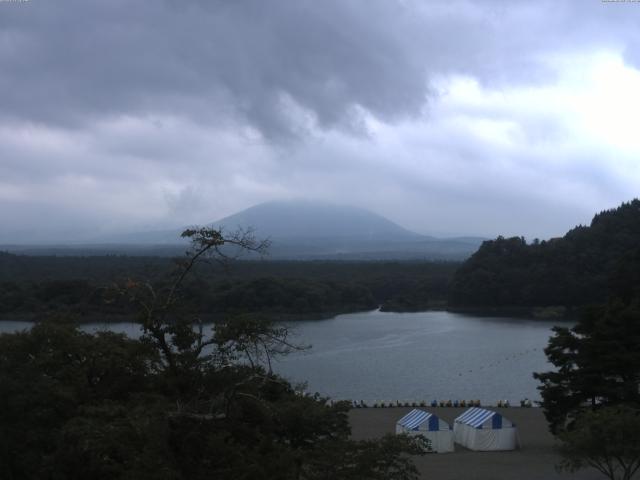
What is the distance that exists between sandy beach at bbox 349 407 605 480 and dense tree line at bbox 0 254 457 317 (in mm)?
9690

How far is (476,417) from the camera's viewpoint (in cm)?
1195

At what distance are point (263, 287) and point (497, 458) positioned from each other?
2545 cm

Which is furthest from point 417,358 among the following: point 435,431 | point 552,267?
point 552,267

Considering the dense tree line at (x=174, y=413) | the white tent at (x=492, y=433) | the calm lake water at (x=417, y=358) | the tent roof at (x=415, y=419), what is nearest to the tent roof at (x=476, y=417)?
the white tent at (x=492, y=433)

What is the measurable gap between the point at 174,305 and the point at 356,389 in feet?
46.5

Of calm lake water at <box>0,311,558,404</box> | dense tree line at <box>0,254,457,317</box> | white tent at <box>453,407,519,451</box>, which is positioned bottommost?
calm lake water at <box>0,311,558,404</box>

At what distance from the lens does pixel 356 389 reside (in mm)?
19172

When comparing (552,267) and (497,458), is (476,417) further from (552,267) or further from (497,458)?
(552,267)

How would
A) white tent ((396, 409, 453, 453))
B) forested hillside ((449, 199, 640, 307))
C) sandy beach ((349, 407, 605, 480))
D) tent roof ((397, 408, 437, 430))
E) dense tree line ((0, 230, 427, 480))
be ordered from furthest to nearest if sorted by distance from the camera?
forested hillside ((449, 199, 640, 307)) < tent roof ((397, 408, 437, 430)) < white tent ((396, 409, 453, 453)) < sandy beach ((349, 407, 605, 480)) < dense tree line ((0, 230, 427, 480))

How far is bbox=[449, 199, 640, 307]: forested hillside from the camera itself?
1545 inches

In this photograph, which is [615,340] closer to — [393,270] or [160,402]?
[160,402]

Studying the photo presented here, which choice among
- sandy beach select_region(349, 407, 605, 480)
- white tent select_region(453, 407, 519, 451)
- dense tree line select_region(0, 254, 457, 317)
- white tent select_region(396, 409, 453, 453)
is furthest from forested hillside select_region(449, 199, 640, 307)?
white tent select_region(396, 409, 453, 453)

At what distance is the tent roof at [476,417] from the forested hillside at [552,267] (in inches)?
1088

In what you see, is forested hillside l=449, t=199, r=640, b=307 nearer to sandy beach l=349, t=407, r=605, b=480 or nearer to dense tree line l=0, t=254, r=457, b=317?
dense tree line l=0, t=254, r=457, b=317
